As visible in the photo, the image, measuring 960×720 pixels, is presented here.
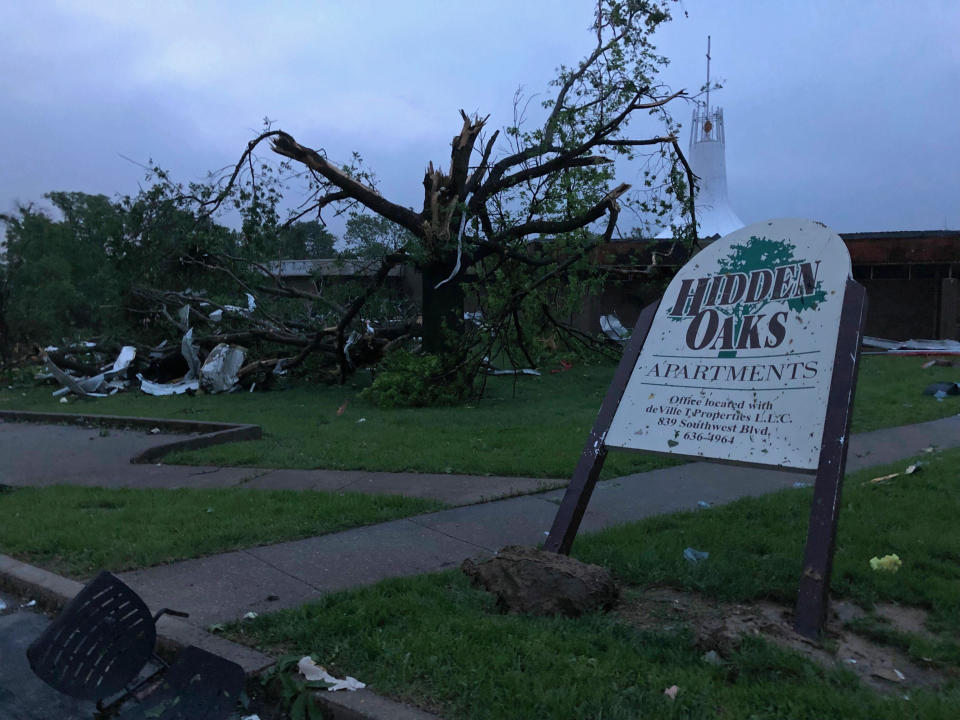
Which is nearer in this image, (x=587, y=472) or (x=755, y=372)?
(x=755, y=372)

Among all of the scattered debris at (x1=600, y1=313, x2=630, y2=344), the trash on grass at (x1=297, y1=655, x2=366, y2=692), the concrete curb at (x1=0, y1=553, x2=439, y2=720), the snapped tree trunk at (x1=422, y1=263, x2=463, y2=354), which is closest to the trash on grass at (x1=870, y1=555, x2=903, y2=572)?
the concrete curb at (x1=0, y1=553, x2=439, y2=720)

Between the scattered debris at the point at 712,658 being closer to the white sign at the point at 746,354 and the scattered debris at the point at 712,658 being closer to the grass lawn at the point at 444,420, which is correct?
the white sign at the point at 746,354

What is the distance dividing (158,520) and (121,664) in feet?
8.54

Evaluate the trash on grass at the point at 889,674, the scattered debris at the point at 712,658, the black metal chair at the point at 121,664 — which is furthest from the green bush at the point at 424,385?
the trash on grass at the point at 889,674

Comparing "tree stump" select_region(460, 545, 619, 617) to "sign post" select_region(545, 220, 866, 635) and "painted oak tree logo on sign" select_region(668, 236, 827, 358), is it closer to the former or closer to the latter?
"sign post" select_region(545, 220, 866, 635)

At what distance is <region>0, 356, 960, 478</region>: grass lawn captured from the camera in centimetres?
823

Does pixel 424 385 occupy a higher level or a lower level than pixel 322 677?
higher

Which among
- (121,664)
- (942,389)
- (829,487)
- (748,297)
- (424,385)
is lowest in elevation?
(121,664)

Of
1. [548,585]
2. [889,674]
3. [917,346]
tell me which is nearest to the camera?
[889,674]

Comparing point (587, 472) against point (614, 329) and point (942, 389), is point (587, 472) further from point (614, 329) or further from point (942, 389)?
point (614, 329)

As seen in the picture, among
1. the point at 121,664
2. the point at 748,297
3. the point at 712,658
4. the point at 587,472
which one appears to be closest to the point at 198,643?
the point at 121,664

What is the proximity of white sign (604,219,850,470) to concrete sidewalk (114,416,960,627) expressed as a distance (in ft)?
4.67

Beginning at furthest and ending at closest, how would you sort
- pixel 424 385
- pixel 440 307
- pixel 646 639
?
pixel 440 307 → pixel 424 385 → pixel 646 639

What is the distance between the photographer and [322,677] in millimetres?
3611
